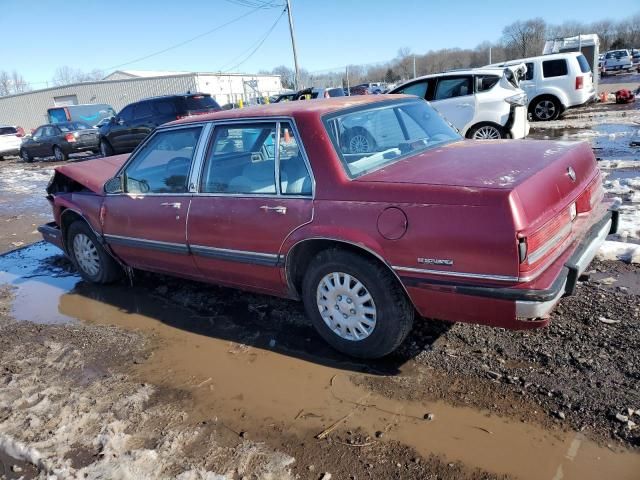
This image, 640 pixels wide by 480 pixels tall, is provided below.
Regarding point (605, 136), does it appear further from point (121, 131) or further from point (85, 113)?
point (85, 113)

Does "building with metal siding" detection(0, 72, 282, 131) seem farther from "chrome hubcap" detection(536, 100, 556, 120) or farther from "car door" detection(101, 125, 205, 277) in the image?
"car door" detection(101, 125, 205, 277)

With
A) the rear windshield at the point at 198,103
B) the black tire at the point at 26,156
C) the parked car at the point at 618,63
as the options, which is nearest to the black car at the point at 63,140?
the black tire at the point at 26,156

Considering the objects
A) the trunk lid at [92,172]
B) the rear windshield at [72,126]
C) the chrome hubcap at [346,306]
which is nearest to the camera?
the chrome hubcap at [346,306]

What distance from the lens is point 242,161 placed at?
147 inches

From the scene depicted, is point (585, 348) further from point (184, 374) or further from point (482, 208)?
point (184, 374)

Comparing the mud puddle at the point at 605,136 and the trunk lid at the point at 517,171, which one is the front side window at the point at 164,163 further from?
the mud puddle at the point at 605,136

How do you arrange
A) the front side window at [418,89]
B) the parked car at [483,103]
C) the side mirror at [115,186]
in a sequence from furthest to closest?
the front side window at [418,89] → the parked car at [483,103] → the side mirror at [115,186]

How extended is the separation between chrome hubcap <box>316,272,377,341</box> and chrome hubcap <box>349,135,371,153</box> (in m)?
0.85

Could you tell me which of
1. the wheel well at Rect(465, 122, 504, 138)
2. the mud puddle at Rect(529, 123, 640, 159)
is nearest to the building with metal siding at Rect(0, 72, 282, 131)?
the mud puddle at Rect(529, 123, 640, 159)

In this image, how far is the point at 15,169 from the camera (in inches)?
703

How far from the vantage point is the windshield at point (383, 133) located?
10.8 ft

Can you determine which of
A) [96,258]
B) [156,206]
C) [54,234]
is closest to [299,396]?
[156,206]

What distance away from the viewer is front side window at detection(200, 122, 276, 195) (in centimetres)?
352

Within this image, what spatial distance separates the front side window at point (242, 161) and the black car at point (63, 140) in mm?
15299
